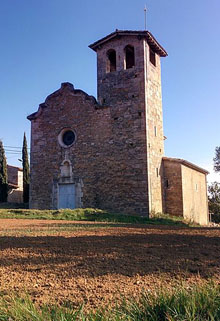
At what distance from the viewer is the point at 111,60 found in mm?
19594

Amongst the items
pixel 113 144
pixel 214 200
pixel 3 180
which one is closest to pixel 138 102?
pixel 113 144

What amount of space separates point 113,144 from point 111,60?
6.15m

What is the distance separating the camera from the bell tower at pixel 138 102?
16.4 m

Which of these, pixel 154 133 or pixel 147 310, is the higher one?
pixel 154 133

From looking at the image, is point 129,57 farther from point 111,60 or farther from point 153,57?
point 153,57

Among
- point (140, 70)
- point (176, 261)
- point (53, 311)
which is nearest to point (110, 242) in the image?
point (176, 261)

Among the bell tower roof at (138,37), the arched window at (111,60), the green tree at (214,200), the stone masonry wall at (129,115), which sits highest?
the bell tower roof at (138,37)

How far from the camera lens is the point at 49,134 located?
64.8 ft

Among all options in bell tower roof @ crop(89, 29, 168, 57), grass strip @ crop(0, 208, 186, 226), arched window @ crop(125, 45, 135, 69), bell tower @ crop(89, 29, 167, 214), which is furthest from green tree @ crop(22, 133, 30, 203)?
arched window @ crop(125, 45, 135, 69)

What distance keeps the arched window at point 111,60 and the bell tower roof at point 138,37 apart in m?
0.78

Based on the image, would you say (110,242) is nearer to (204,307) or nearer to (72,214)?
(204,307)

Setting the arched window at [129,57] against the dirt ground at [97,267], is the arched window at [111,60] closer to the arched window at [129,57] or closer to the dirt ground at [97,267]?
the arched window at [129,57]

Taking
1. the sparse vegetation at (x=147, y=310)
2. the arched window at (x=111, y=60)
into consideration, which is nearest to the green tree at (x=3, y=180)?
the arched window at (x=111, y=60)

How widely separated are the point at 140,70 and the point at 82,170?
6882mm
